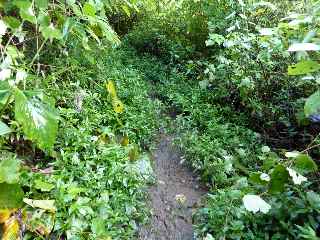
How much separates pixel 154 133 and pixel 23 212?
7.27 feet

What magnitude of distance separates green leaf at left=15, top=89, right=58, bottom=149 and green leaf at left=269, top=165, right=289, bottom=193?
100 cm

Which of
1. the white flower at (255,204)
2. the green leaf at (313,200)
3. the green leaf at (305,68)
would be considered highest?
the green leaf at (305,68)

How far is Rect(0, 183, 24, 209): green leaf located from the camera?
2.10m

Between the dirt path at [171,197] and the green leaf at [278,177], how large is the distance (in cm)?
163

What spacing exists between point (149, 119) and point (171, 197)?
122cm

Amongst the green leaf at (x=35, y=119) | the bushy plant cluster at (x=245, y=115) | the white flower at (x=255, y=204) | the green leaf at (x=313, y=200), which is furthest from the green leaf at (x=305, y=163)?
the green leaf at (x=313, y=200)

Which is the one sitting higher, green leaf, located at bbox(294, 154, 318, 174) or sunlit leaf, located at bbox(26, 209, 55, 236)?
green leaf, located at bbox(294, 154, 318, 174)

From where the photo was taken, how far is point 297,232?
2.79m

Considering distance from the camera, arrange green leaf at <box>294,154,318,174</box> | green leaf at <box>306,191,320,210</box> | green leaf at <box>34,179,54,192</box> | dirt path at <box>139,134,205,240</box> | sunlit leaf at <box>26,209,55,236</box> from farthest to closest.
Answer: dirt path at <box>139,134,205,240</box> → green leaf at <box>306,191,320,210</box> → green leaf at <box>34,179,54,192</box> → sunlit leaf at <box>26,209,55,236</box> → green leaf at <box>294,154,318,174</box>

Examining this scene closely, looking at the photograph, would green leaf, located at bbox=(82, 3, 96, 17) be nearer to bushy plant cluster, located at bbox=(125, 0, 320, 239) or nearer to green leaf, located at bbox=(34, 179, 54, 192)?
bushy plant cluster, located at bbox=(125, 0, 320, 239)

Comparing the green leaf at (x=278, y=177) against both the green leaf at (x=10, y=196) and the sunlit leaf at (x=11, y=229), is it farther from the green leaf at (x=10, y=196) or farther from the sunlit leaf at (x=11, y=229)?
the sunlit leaf at (x=11, y=229)

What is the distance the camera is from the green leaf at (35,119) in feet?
4.93

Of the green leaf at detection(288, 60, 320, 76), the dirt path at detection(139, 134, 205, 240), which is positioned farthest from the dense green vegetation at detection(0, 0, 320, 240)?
the dirt path at detection(139, 134, 205, 240)

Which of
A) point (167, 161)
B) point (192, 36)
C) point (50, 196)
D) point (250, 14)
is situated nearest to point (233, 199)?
point (167, 161)
